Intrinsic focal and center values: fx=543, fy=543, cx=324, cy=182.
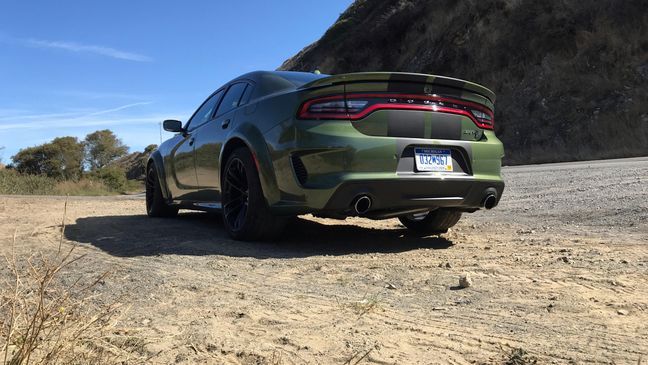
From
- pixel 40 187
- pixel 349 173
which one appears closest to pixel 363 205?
pixel 349 173

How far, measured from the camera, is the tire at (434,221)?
5156 millimetres

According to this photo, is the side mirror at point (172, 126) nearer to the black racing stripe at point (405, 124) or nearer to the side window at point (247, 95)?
the side window at point (247, 95)

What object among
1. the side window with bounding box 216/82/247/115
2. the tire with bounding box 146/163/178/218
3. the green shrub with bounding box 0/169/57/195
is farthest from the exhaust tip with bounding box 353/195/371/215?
the green shrub with bounding box 0/169/57/195

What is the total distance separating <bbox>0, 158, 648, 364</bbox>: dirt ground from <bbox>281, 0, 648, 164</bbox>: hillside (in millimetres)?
15066

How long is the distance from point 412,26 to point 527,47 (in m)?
9.04

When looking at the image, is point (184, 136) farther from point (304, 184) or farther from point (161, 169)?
point (304, 184)

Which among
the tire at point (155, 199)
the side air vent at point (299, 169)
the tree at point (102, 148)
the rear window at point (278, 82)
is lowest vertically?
the tire at point (155, 199)

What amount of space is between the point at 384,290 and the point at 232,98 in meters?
2.94

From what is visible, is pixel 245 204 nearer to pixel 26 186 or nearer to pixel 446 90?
pixel 446 90

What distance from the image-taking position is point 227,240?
4727 millimetres

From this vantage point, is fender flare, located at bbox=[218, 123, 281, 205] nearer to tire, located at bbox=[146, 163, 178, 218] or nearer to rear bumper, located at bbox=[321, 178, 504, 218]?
rear bumper, located at bbox=[321, 178, 504, 218]

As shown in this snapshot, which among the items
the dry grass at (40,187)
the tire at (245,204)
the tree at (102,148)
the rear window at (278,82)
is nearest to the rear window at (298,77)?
the rear window at (278,82)

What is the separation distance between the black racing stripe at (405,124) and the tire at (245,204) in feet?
3.75

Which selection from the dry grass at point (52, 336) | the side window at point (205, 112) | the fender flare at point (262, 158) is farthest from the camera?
the side window at point (205, 112)
